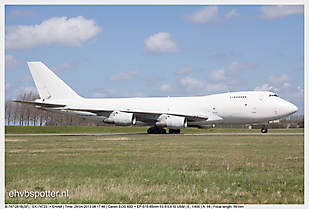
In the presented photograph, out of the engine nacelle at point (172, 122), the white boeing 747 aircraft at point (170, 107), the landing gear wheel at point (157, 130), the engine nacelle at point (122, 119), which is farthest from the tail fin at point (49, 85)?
the engine nacelle at point (172, 122)

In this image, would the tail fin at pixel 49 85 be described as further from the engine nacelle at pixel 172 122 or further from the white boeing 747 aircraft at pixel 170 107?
the engine nacelle at pixel 172 122

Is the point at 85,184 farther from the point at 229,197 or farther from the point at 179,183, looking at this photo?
the point at 229,197

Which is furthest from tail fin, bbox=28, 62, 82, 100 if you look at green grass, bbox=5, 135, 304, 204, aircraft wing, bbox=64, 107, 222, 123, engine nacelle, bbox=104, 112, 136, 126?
green grass, bbox=5, 135, 304, 204

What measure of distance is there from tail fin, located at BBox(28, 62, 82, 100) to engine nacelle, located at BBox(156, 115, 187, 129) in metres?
13.7

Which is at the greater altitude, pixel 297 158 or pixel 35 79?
pixel 35 79

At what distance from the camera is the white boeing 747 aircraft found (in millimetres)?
32094

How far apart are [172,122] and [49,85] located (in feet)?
58.6

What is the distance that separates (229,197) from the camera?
271 inches

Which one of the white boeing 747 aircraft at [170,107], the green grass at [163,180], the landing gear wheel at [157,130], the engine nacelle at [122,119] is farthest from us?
the landing gear wheel at [157,130]

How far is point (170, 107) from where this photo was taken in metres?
35.6

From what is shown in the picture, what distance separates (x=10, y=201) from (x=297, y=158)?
34.8 feet

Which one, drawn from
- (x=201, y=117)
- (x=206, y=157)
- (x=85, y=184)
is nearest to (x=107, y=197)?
(x=85, y=184)

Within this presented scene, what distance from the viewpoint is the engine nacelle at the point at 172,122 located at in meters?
32.2

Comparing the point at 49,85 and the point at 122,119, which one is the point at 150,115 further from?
the point at 49,85
